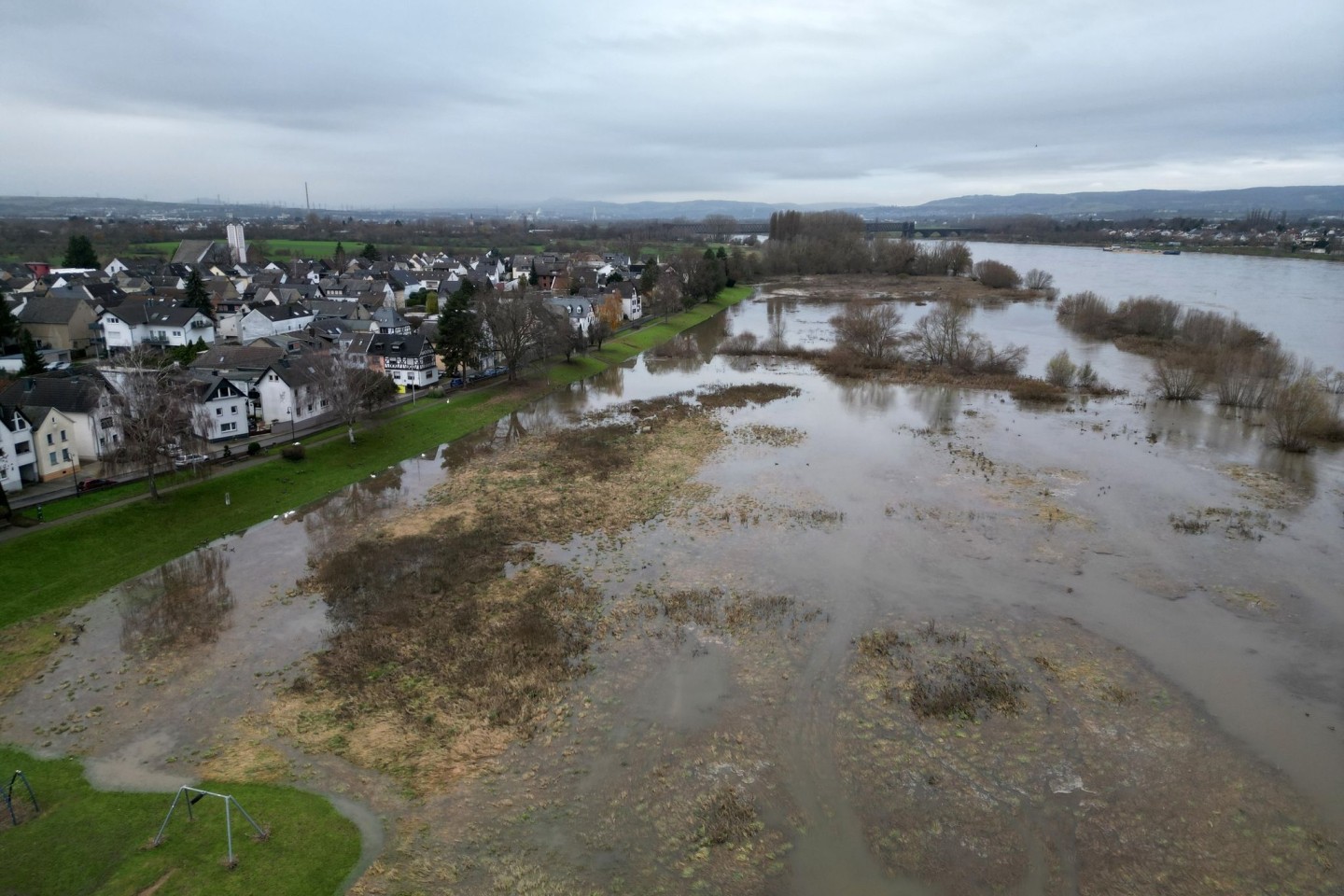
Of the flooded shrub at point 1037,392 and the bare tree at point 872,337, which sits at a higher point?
the bare tree at point 872,337

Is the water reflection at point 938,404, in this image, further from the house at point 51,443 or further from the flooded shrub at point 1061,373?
the house at point 51,443

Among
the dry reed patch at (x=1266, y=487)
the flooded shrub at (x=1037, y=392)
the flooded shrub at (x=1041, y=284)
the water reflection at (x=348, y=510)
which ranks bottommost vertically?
the water reflection at (x=348, y=510)

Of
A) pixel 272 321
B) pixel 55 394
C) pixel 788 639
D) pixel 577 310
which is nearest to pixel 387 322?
pixel 272 321

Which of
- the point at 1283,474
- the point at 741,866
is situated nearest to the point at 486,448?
the point at 741,866

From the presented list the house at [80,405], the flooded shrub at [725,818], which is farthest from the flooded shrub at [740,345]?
the flooded shrub at [725,818]

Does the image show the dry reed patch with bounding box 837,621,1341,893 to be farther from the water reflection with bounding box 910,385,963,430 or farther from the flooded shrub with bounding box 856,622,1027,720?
the water reflection with bounding box 910,385,963,430

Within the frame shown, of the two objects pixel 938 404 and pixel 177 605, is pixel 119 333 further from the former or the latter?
pixel 938 404
